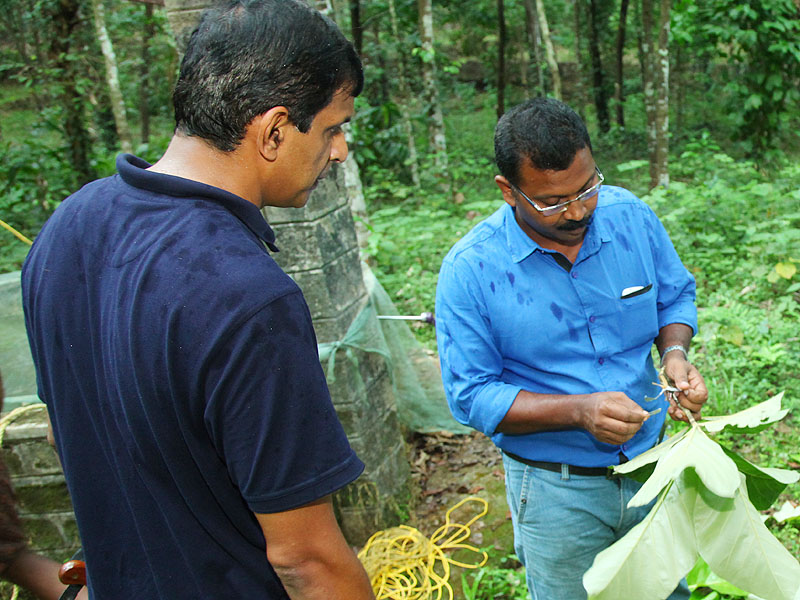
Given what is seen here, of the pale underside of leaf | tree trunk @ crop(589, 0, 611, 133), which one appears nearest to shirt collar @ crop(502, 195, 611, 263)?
the pale underside of leaf

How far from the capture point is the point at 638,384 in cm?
212

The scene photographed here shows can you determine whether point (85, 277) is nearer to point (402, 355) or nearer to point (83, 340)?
point (83, 340)

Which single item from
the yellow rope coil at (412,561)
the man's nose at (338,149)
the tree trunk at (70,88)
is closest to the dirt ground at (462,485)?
the yellow rope coil at (412,561)

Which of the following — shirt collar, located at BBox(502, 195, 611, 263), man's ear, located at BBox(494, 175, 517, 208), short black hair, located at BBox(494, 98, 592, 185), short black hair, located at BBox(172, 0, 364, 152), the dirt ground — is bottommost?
the dirt ground

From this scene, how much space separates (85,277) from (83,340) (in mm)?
114

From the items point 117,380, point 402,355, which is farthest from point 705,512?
point 402,355

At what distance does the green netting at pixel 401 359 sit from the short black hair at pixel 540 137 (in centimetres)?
150

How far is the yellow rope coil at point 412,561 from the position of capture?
323 centimetres

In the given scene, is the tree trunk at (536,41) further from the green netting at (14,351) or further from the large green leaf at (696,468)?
the large green leaf at (696,468)

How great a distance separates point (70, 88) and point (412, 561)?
311 inches

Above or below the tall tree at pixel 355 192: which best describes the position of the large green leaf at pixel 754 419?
above

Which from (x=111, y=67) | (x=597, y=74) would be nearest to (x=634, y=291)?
(x=111, y=67)

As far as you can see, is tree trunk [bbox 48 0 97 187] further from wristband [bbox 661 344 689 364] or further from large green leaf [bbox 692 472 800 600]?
large green leaf [bbox 692 472 800 600]

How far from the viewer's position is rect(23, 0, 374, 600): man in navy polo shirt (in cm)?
111
